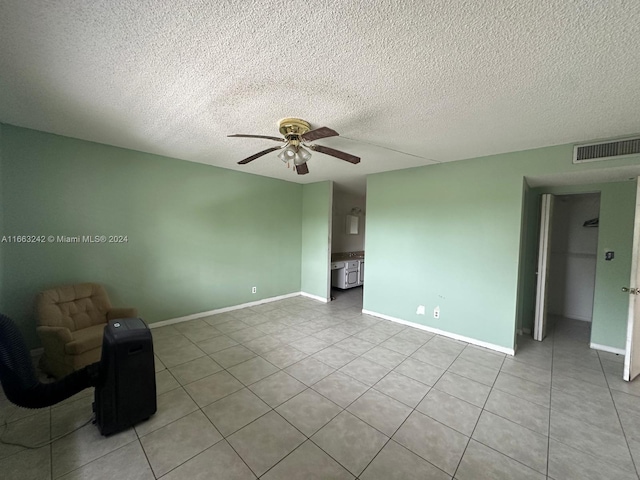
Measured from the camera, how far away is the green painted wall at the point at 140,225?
8.57 feet

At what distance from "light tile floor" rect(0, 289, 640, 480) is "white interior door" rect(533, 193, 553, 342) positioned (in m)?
0.35

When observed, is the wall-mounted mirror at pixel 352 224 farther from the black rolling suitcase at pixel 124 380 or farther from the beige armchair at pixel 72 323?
the black rolling suitcase at pixel 124 380

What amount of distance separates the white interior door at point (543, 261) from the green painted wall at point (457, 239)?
23 centimetres

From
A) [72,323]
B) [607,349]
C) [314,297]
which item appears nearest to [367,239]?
[314,297]

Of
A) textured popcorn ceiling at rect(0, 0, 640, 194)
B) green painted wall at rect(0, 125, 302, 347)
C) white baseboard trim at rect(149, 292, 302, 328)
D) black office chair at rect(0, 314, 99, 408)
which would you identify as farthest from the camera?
white baseboard trim at rect(149, 292, 302, 328)

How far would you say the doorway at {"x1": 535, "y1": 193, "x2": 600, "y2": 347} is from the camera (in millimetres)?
4203

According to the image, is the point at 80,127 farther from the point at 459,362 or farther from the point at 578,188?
the point at 578,188

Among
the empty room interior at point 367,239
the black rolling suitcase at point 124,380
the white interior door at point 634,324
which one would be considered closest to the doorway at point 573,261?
the empty room interior at point 367,239

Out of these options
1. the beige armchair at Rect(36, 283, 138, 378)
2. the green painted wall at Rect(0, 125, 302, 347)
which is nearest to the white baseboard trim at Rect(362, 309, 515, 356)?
the green painted wall at Rect(0, 125, 302, 347)

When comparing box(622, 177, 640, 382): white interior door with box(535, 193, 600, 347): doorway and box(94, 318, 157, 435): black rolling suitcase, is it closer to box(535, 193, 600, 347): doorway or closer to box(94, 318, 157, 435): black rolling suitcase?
box(535, 193, 600, 347): doorway

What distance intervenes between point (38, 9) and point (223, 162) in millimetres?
2646

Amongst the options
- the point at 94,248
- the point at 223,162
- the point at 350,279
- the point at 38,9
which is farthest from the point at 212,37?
the point at 350,279

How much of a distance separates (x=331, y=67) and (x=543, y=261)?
3811 millimetres

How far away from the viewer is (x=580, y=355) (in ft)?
9.82
